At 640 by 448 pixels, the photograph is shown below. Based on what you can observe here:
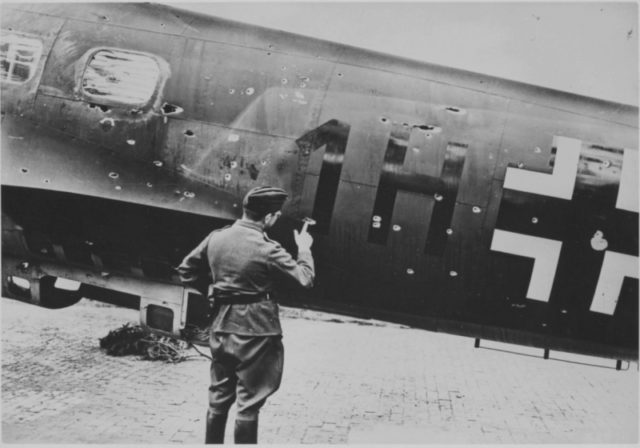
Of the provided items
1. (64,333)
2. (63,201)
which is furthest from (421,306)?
(64,333)

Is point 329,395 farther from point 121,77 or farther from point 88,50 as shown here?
point 88,50

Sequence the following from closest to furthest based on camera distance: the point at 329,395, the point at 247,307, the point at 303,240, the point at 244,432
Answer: the point at 244,432 < the point at 247,307 < the point at 303,240 < the point at 329,395

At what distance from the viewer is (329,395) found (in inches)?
261

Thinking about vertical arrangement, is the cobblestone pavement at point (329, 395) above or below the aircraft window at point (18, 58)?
below

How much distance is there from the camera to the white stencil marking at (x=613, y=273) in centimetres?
369

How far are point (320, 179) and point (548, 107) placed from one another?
1.75 metres

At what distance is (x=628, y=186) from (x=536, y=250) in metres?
0.79

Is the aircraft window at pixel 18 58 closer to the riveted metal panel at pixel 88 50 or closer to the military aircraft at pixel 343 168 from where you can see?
the military aircraft at pixel 343 168

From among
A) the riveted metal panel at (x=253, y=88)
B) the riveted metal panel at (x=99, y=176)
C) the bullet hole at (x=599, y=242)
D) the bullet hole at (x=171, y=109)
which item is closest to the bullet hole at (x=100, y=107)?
the riveted metal panel at (x=99, y=176)

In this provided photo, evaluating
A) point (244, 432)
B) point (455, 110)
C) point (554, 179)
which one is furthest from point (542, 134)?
point (244, 432)

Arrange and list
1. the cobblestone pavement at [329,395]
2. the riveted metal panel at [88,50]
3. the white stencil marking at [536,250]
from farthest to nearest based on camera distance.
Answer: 1. the cobblestone pavement at [329,395]
2. the riveted metal panel at [88,50]
3. the white stencil marking at [536,250]

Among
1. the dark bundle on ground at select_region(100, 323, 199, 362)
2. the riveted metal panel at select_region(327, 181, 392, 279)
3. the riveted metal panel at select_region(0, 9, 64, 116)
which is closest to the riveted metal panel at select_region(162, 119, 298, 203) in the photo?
the riveted metal panel at select_region(327, 181, 392, 279)

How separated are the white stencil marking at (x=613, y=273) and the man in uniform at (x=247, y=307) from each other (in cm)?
204

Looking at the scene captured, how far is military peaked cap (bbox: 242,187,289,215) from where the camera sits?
11.3 feet
